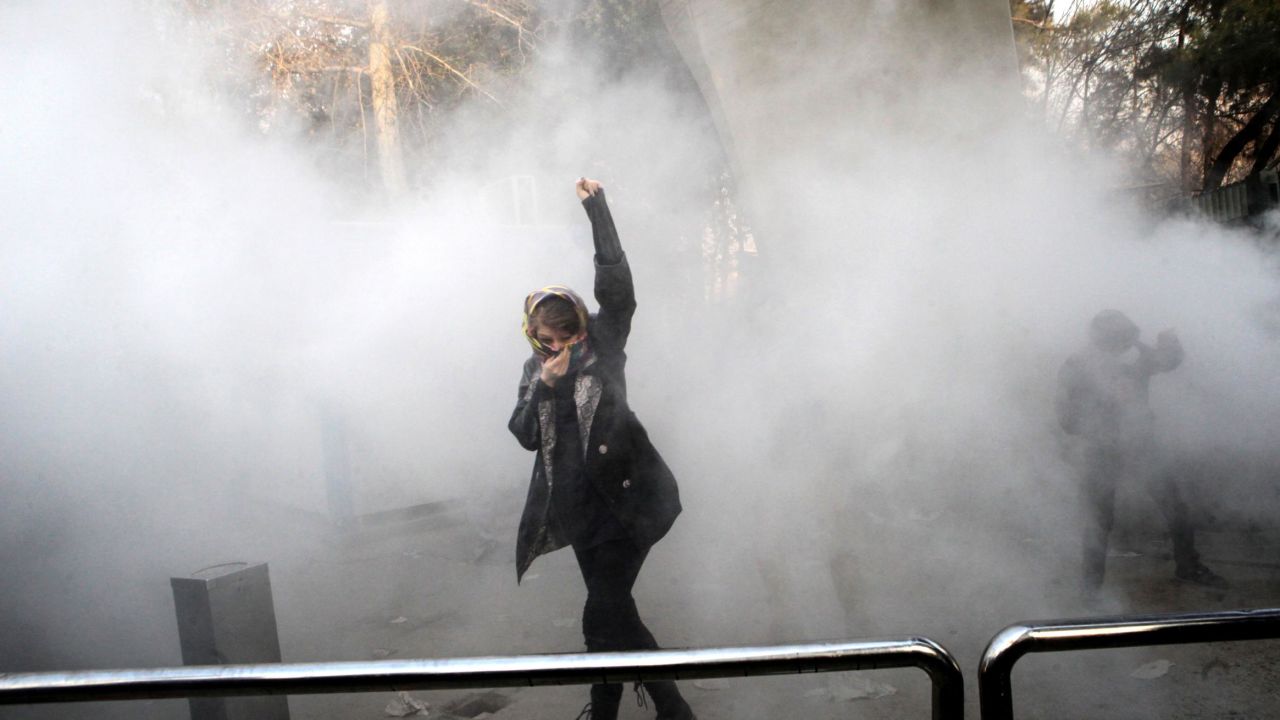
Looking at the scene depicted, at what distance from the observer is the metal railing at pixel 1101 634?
42.4 inches

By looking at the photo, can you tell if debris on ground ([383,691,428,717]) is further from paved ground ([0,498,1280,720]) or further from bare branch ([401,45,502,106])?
bare branch ([401,45,502,106])

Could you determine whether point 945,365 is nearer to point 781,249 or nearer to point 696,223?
point 781,249

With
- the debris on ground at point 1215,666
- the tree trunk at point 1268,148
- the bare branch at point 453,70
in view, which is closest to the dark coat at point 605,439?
the debris on ground at point 1215,666

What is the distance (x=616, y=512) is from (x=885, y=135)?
2531 millimetres

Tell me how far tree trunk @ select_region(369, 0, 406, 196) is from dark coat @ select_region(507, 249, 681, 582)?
391cm

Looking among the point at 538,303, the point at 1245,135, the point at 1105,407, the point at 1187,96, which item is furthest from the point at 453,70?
the point at 1187,96

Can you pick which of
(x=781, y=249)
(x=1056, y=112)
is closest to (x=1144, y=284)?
(x=781, y=249)

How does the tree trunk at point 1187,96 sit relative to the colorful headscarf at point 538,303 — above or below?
above

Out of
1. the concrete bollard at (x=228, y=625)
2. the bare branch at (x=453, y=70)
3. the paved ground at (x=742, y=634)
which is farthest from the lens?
the bare branch at (x=453, y=70)

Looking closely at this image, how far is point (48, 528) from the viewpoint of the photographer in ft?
11.6

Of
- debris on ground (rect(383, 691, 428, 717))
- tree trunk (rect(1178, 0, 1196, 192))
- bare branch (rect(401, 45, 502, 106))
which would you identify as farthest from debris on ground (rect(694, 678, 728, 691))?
tree trunk (rect(1178, 0, 1196, 192))

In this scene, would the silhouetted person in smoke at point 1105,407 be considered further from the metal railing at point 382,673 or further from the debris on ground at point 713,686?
the metal railing at point 382,673

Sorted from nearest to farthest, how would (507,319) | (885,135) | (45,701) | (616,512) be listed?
(45,701)
(616,512)
(885,135)
(507,319)

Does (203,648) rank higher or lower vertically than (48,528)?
lower
